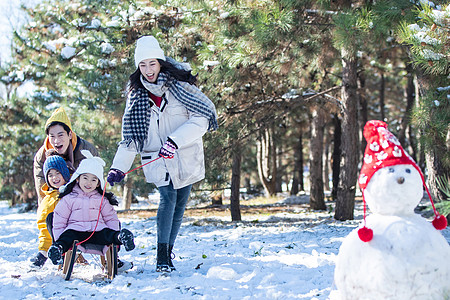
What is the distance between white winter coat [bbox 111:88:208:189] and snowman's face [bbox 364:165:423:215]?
1671mm

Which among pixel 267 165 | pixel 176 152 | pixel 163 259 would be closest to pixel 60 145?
pixel 176 152

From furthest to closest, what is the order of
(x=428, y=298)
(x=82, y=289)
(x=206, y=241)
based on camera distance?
(x=206, y=241), (x=82, y=289), (x=428, y=298)

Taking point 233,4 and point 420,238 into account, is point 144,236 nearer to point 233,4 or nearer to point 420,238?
point 233,4

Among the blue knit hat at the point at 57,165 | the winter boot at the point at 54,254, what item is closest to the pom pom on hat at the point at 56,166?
the blue knit hat at the point at 57,165

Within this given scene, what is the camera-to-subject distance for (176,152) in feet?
11.7

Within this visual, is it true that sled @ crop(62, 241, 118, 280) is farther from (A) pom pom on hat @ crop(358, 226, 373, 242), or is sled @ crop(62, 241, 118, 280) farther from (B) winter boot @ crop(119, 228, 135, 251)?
(A) pom pom on hat @ crop(358, 226, 373, 242)

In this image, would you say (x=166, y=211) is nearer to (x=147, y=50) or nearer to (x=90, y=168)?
(x=90, y=168)

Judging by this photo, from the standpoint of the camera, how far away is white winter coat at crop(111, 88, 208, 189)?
3.55m

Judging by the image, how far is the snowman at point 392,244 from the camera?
6.70 ft

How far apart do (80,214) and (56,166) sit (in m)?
0.59

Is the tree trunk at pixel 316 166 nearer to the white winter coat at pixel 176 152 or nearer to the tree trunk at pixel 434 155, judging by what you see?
the tree trunk at pixel 434 155

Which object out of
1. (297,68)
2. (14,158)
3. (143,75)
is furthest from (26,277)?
(14,158)

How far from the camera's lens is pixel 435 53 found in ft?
11.5

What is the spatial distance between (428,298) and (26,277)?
3.06 meters
